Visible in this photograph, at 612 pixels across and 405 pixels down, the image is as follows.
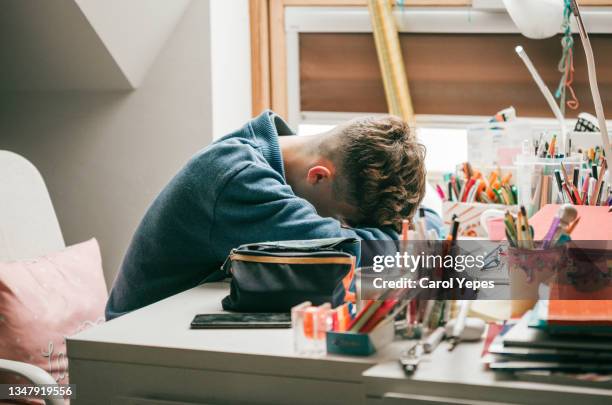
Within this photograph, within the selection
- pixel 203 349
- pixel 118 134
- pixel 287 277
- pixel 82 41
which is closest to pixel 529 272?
pixel 287 277

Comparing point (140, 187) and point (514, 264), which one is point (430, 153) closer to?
point (140, 187)

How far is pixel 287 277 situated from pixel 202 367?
19 centimetres

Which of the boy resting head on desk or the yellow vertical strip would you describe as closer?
the boy resting head on desk

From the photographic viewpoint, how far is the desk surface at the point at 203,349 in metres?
0.93

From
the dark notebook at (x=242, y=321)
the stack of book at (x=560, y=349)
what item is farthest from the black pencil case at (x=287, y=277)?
the stack of book at (x=560, y=349)

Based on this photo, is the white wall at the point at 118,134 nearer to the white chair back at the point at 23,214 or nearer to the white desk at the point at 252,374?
the white chair back at the point at 23,214

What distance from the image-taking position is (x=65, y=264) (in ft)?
6.51

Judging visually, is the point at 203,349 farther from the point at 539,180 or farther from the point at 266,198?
the point at 539,180

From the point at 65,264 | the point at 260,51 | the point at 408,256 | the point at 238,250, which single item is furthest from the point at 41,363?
the point at 260,51

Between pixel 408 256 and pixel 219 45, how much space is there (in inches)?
58.2

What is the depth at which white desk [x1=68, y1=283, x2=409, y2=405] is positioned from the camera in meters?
0.93

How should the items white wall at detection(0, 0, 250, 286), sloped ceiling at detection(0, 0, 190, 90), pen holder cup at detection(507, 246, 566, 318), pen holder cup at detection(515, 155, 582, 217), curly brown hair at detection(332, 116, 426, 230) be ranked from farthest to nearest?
white wall at detection(0, 0, 250, 286), sloped ceiling at detection(0, 0, 190, 90), pen holder cup at detection(515, 155, 582, 217), curly brown hair at detection(332, 116, 426, 230), pen holder cup at detection(507, 246, 566, 318)

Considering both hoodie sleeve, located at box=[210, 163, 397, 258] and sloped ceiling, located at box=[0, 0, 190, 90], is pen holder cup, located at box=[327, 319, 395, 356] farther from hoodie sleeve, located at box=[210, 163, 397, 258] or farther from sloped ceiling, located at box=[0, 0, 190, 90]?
sloped ceiling, located at box=[0, 0, 190, 90]

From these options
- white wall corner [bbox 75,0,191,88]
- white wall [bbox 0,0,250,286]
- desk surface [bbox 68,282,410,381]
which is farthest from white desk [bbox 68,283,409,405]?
white wall [bbox 0,0,250,286]
